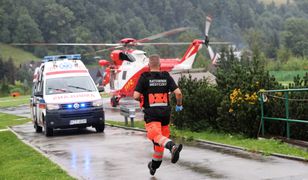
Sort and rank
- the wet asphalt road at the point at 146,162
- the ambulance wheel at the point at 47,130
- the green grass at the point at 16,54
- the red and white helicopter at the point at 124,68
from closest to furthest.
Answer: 1. the wet asphalt road at the point at 146,162
2. the ambulance wheel at the point at 47,130
3. the red and white helicopter at the point at 124,68
4. the green grass at the point at 16,54

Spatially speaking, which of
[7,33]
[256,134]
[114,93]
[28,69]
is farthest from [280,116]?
[7,33]

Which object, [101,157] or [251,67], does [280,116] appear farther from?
[101,157]

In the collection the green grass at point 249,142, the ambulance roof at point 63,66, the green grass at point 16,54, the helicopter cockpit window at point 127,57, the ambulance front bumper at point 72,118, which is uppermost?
the green grass at point 16,54

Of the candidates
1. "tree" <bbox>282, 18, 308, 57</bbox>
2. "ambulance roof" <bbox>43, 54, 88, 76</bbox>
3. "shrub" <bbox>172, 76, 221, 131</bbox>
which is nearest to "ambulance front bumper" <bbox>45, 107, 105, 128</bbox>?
"ambulance roof" <bbox>43, 54, 88, 76</bbox>

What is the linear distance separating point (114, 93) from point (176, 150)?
24.3 m

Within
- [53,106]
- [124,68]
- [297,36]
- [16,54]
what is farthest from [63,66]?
[297,36]

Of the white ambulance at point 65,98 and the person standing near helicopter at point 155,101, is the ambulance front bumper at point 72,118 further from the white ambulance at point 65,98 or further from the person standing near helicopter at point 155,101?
the person standing near helicopter at point 155,101

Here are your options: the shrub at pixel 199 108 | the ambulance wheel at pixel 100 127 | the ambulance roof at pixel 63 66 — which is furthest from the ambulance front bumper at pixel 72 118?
the shrub at pixel 199 108

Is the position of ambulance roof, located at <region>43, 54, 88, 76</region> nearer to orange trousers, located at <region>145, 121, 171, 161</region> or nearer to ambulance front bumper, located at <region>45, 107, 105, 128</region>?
ambulance front bumper, located at <region>45, 107, 105, 128</region>

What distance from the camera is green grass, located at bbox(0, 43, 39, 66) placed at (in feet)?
515

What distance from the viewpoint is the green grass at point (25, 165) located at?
Result: 393 inches

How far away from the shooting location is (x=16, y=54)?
162000 mm

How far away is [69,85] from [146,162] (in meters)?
8.20

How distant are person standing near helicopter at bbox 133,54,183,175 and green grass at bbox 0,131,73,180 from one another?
1635mm
